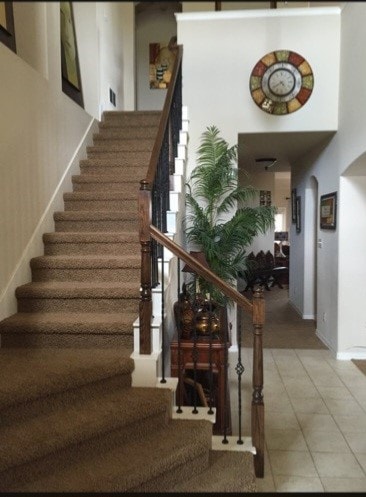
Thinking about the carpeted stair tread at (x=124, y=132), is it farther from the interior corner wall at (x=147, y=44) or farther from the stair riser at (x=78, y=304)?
the interior corner wall at (x=147, y=44)

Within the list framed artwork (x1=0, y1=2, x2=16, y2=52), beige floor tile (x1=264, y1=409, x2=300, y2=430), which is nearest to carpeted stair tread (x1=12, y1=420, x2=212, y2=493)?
beige floor tile (x1=264, y1=409, x2=300, y2=430)

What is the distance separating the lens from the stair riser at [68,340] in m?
2.48

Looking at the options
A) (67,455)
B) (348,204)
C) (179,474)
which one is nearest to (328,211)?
(348,204)

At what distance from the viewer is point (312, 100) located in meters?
4.36

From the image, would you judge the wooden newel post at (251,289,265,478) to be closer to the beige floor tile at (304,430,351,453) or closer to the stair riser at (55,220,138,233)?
the beige floor tile at (304,430,351,453)

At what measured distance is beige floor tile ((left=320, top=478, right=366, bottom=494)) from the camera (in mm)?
2207

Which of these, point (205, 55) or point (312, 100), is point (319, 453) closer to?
point (312, 100)

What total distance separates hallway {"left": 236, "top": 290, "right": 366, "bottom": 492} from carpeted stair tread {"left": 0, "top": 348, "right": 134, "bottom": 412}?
113 centimetres

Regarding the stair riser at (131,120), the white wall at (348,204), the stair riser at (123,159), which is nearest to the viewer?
the white wall at (348,204)

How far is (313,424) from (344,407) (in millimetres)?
434

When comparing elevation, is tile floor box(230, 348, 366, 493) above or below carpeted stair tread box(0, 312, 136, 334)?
below

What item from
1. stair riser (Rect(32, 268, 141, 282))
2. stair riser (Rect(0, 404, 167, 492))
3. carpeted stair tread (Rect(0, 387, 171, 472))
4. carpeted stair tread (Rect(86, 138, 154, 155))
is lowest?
stair riser (Rect(0, 404, 167, 492))

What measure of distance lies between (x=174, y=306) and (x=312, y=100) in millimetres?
2990

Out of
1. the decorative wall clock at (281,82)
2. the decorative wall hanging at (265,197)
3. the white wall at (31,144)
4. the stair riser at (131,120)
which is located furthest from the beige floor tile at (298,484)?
the decorative wall hanging at (265,197)
